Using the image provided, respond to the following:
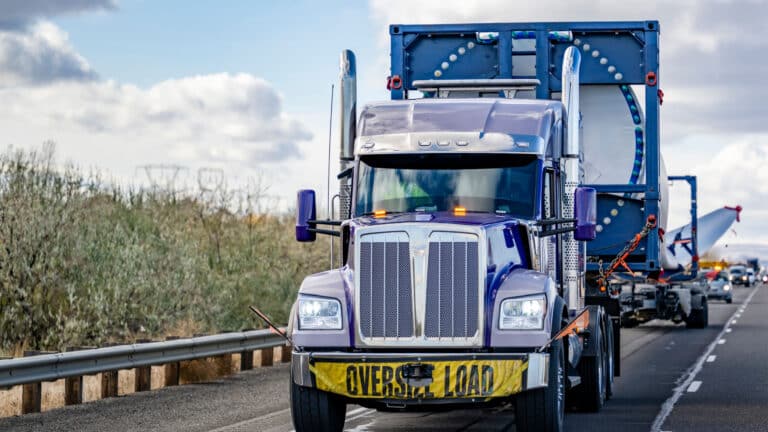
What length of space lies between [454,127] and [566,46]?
480 centimetres

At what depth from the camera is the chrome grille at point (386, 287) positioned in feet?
34.2

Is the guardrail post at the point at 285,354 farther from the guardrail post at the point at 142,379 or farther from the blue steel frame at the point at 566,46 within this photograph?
the blue steel frame at the point at 566,46

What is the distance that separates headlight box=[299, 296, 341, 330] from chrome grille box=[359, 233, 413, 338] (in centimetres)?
21

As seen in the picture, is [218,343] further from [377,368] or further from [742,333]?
[742,333]

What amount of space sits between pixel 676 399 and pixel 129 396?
6.41 m

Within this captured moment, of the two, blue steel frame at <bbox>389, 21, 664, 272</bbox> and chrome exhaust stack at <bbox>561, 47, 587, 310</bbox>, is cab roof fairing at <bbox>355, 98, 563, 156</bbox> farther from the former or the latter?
blue steel frame at <bbox>389, 21, 664, 272</bbox>

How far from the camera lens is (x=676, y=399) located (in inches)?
617

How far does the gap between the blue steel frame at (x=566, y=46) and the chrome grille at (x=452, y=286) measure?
5694 mm

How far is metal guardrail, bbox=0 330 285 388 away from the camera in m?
13.0

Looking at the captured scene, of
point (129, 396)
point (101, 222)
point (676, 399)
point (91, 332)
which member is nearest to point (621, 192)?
point (676, 399)

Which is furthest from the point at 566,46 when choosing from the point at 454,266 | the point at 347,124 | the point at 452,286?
the point at 452,286

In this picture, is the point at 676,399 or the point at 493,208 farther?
the point at 676,399

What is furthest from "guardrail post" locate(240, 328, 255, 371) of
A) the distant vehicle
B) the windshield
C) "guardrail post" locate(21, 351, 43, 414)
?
the distant vehicle

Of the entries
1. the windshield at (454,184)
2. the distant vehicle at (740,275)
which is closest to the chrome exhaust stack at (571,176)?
the windshield at (454,184)
